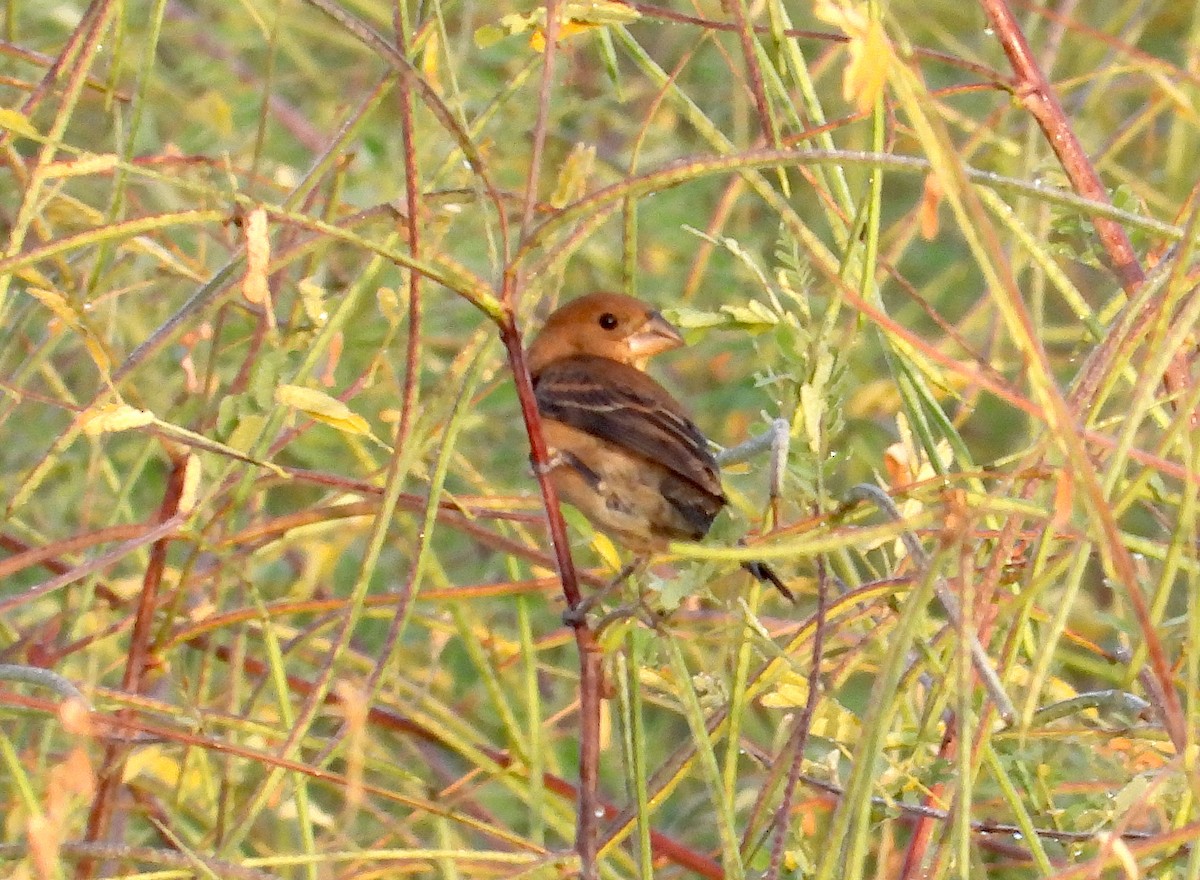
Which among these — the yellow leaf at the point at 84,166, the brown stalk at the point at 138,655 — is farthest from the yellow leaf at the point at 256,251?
the brown stalk at the point at 138,655

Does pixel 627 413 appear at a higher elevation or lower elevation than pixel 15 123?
lower

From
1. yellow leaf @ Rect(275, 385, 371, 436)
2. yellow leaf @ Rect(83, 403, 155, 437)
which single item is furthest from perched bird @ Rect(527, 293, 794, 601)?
yellow leaf @ Rect(83, 403, 155, 437)

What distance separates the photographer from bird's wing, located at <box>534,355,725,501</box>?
14.1 feet

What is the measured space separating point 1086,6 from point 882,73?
693 centimetres

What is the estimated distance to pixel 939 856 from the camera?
2.53 metres

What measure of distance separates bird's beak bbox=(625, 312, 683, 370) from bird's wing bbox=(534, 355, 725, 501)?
18cm

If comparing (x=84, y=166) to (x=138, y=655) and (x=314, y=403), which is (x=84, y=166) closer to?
(x=314, y=403)

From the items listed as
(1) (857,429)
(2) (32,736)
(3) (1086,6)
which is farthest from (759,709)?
(3) (1086,6)

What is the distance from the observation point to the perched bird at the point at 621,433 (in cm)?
438

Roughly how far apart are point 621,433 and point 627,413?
0.09 m

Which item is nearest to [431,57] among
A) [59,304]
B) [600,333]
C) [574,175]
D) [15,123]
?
[574,175]

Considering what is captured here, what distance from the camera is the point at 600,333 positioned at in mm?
5516

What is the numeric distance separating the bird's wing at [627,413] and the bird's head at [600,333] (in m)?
0.12

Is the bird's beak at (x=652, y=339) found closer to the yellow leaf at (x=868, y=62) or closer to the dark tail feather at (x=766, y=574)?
the dark tail feather at (x=766, y=574)
